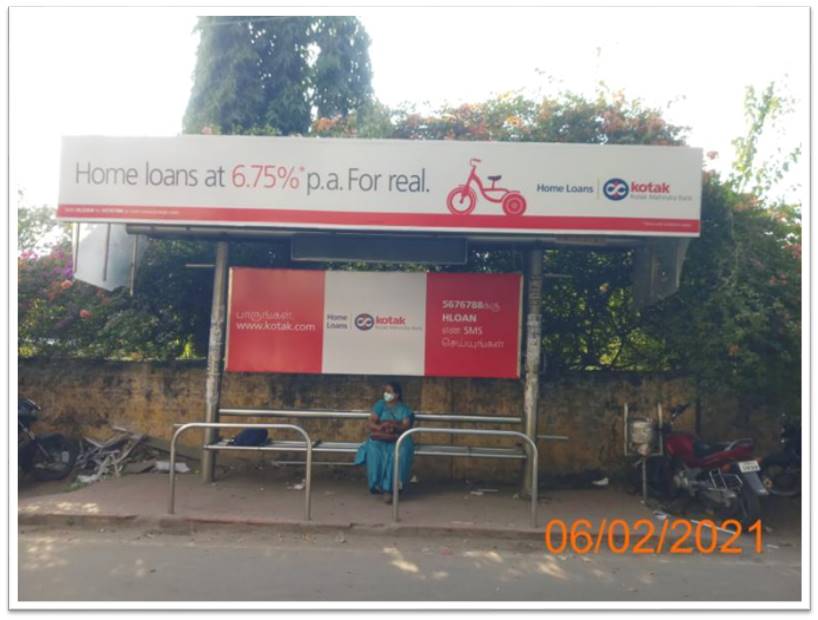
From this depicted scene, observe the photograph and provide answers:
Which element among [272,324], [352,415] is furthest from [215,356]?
[352,415]

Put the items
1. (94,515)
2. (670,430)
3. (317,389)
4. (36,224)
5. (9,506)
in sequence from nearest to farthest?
(9,506)
(94,515)
(670,430)
(317,389)
(36,224)

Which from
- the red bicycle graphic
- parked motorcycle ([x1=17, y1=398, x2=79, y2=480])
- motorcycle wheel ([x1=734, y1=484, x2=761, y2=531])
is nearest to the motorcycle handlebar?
motorcycle wheel ([x1=734, y1=484, x2=761, y2=531])

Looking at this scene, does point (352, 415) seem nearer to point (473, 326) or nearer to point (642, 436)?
point (473, 326)

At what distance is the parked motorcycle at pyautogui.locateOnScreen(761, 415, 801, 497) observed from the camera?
805 cm

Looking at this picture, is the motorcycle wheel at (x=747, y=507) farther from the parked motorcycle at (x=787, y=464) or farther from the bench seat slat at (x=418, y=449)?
the bench seat slat at (x=418, y=449)

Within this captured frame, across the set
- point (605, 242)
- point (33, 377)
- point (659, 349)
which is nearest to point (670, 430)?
point (659, 349)

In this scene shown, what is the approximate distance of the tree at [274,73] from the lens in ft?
50.2

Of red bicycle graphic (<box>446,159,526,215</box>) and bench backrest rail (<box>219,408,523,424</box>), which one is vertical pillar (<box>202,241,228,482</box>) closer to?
bench backrest rail (<box>219,408,523,424</box>)

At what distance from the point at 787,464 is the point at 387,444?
4452mm

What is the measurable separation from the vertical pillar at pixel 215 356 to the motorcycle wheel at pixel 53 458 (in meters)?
1.78

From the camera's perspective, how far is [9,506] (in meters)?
6.01

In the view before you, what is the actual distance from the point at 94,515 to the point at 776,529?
6.67 metres

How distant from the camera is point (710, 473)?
739 centimetres
